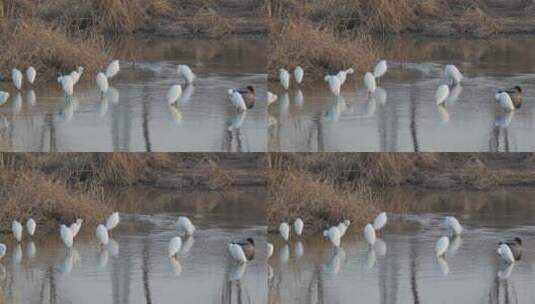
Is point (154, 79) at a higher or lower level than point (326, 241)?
higher

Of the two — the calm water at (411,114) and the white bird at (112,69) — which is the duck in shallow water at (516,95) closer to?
the calm water at (411,114)

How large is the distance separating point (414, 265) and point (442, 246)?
9.9 inches

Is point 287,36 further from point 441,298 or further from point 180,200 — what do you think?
point 441,298

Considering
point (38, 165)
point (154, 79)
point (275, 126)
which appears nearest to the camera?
point (275, 126)

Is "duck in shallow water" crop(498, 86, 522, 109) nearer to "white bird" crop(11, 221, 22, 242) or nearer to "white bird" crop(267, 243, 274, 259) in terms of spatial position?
"white bird" crop(267, 243, 274, 259)

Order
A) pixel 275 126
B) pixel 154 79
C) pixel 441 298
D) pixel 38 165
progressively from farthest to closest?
pixel 38 165 → pixel 154 79 → pixel 275 126 → pixel 441 298

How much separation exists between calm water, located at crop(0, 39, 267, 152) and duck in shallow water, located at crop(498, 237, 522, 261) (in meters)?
1.58

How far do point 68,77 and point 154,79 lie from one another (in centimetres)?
65

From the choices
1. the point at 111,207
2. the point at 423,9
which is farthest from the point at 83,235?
the point at 423,9

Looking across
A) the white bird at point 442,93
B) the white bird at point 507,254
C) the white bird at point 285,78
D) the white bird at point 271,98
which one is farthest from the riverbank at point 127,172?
the white bird at point 507,254

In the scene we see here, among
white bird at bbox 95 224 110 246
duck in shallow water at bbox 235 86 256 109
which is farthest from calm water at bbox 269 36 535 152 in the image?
white bird at bbox 95 224 110 246

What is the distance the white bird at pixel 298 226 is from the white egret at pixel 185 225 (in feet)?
2.17

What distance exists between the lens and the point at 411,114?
10.8 m

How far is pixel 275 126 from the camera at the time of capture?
10930 millimetres
